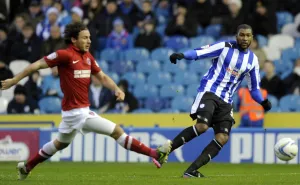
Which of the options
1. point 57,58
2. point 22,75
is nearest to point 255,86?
point 57,58

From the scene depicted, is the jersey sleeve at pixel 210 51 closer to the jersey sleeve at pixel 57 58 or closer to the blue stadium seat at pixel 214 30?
the jersey sleeve at pixel 57 58

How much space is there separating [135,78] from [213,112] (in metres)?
9.34

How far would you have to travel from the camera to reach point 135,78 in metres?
21.3

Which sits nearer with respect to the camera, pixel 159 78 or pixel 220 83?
pixel 220 83

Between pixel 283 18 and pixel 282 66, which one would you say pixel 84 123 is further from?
pixel 283 18

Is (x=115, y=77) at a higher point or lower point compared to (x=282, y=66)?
lower

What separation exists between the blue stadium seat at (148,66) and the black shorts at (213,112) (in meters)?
9.22

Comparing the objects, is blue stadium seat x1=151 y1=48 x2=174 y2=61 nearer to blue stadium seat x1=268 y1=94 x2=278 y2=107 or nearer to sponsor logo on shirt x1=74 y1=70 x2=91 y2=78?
blue stadium seat x1=268 y1=94 x2=278 y2=107

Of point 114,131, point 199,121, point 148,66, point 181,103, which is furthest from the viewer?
point 148,66

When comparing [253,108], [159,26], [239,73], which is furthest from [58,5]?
[239,73]

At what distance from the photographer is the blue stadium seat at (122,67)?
21.8m

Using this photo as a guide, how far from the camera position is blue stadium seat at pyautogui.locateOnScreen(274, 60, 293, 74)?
20.3 meters

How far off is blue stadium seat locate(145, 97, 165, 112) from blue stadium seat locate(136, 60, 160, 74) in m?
1.20

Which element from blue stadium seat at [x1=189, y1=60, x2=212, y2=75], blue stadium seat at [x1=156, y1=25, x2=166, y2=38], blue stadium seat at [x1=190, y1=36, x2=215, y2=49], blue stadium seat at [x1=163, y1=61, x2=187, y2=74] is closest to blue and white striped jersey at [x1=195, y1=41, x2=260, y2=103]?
blue stadium seat at [x1=189, y1=60, x2=212, y2=75]
